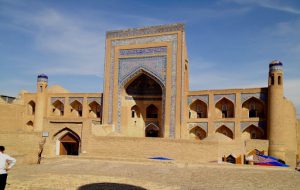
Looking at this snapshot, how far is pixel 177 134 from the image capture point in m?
22.3

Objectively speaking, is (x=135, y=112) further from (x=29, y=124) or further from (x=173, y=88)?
(x=29, y=124)

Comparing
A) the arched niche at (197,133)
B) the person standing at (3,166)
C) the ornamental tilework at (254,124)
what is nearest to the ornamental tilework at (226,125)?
the ornamental tilework at (254,124)

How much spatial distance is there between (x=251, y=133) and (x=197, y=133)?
422cm

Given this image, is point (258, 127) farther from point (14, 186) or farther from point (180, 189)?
point (14, 186)

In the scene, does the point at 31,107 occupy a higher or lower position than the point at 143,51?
lower

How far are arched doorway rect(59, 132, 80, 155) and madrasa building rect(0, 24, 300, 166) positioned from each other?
0.06m

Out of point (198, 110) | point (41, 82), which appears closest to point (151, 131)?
point (198, 110)

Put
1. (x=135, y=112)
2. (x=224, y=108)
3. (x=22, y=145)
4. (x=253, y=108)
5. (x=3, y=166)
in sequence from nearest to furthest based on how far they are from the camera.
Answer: (x=3, y=166) → (x=22, y=145) → (x=253, y=108) → (x=224, y=108) → (x=135, y=112)

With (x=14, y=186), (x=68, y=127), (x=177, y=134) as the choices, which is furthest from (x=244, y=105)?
(x=14, y=186)

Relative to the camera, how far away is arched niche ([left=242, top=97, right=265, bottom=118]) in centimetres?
2297

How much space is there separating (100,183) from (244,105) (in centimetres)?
1790

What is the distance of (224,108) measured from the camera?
24.6 meters

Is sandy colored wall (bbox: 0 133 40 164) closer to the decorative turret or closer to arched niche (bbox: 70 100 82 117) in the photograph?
arched niche (bbox: 70 100 82 117)

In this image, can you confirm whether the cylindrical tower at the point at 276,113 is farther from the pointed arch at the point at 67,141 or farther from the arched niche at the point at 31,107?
the arched niche at the point at 31,107
